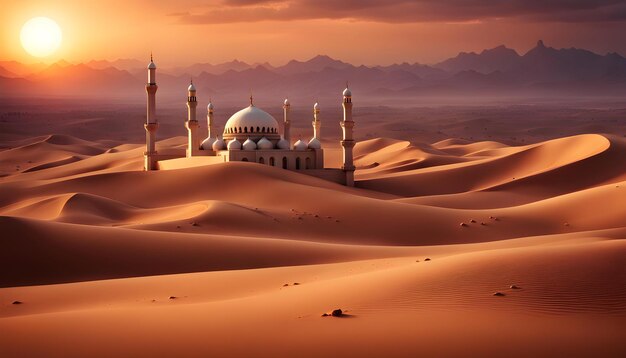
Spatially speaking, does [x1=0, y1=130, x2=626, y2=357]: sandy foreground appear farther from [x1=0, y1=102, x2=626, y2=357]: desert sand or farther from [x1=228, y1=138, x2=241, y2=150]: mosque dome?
[x1=228, y1=138, x2=241, y2=150]: mosque dome

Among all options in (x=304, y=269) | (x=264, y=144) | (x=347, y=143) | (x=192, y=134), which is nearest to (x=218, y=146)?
(x=192, y=134)

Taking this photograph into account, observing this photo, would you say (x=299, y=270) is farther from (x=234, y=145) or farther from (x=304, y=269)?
(x=234, y=145)

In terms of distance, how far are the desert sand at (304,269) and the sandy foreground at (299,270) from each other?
0.04 m

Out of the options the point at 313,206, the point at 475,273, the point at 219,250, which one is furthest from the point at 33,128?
the point at 475,273

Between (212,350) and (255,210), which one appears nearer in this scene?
(212,350)

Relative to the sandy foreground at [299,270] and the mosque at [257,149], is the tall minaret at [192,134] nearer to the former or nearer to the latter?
the mosque at [257,149]

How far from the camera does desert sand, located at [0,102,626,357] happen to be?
1028 centimetres

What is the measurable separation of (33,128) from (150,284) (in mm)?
161020

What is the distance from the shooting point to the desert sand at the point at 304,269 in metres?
10.3

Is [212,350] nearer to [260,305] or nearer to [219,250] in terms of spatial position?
[260,305]

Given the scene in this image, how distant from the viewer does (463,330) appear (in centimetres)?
1032

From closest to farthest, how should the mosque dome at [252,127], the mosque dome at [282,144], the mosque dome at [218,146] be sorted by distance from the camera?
the mosque dome at [282,144], the mosque dome at [252,127], the mosque dome at [218,146]

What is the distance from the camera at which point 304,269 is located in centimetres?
1830

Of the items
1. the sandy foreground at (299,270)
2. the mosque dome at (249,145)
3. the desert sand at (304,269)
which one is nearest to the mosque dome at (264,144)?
the mosque dome at (249,145)
